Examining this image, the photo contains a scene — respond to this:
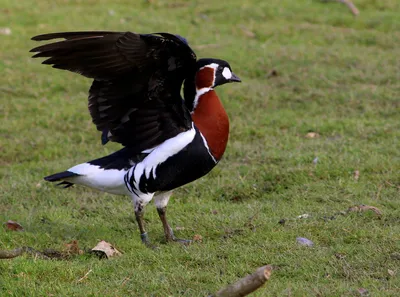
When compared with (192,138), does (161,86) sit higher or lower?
higher

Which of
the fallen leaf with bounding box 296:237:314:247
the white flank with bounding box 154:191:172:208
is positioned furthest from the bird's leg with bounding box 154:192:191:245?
the fallen leaf with bounding box 296:237:314:247

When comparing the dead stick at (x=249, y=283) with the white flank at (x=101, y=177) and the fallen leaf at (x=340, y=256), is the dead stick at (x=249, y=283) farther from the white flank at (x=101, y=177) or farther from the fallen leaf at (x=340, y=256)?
the white flank at (x=101, y=177)

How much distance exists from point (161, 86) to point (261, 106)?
4021mm

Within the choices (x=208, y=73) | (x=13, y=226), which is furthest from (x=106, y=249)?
(x=208, y=73)

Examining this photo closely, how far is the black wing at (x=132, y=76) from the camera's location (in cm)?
451

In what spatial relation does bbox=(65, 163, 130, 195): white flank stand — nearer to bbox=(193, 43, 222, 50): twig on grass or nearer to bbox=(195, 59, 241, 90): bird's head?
bbox=(195, 59, 241, 90): bird's head

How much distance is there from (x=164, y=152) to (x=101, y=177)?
52cm

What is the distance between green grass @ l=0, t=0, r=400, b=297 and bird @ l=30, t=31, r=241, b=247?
451 millimetres

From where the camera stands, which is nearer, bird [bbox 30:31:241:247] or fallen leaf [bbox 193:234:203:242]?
bird [bbox 30:31:241:247]

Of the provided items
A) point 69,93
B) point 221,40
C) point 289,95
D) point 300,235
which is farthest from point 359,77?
point 300,235

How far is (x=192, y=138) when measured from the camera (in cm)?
498

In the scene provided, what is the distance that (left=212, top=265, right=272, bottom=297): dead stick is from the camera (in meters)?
3.04

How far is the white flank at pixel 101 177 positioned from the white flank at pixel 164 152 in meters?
0.17

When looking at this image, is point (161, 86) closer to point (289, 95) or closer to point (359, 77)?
point (289, 95)
